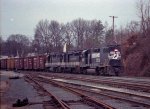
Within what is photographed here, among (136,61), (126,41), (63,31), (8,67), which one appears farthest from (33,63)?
(63,31)

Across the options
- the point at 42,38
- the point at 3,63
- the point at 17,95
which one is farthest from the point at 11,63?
the point at 17,95

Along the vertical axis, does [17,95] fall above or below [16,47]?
below

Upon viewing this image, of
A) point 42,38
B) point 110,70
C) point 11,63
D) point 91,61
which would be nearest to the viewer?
point 110,70

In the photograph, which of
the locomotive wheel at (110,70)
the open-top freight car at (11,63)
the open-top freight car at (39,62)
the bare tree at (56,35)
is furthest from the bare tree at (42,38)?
the locomotive wheel at (110,70)

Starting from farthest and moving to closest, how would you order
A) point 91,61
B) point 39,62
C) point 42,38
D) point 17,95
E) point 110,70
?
point 42,38 < point 39,62 < point 91,61 < point 110,70 < point 17,95

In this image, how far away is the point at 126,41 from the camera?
52.2 m

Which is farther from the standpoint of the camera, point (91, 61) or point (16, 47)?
point (16, 47)

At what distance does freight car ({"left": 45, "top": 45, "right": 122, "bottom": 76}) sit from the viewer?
41.1 meters

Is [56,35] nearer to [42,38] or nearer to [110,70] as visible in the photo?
[42,38]

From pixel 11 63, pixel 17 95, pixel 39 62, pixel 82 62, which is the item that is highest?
pixel 11 63

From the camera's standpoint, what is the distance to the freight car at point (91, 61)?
135 feet

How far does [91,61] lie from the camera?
46.0 m

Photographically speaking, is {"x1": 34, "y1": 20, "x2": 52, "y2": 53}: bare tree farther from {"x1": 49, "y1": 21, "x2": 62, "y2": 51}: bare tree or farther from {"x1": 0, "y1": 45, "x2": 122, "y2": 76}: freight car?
{"x1": 0, "y1": 45, "x2": 122, "y2": 76}: freight car

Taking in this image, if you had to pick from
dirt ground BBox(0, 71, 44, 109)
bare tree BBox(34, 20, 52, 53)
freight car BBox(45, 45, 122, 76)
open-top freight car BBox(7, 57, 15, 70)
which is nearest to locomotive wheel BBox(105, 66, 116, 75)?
freight car BBox(45, 45, 122, 76)
